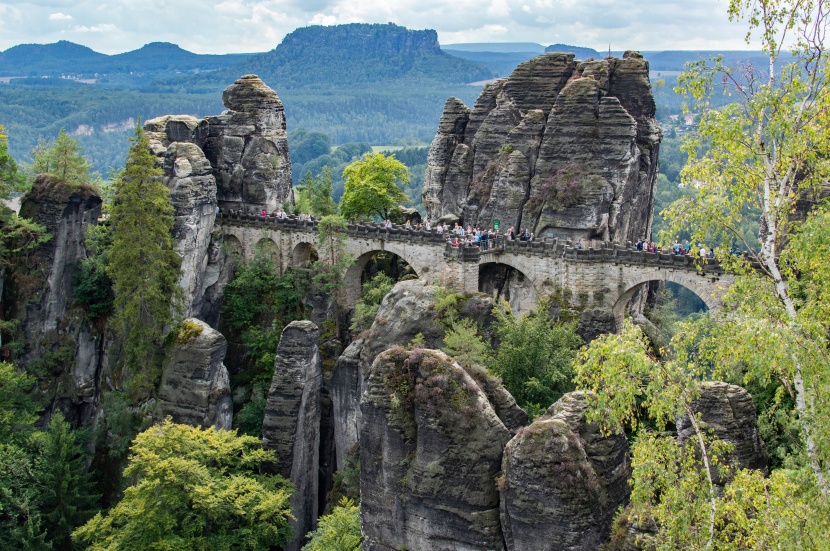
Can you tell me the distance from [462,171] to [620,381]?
3474 cm

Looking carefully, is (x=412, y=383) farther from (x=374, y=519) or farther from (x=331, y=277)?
(x=331, y=277)

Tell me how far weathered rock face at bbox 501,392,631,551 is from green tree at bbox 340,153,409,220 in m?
31.4

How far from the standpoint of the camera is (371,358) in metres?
35.3

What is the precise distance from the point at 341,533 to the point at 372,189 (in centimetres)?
2685

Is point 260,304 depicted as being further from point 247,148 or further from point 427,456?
point 427,456

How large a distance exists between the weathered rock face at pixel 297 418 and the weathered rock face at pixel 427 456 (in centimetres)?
1394

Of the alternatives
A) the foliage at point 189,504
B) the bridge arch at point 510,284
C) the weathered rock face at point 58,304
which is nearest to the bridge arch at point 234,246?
the weathered rock face at point 58,304

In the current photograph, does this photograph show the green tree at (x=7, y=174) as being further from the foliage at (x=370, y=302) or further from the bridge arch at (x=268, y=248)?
the foliage at (x=370, y=302)

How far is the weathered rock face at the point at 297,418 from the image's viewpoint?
3812 centimetres

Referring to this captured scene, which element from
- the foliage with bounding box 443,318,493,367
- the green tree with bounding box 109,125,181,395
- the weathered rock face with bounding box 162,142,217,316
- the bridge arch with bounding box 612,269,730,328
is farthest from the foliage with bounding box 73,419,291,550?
the bridge arch with bounding box 612,269,730,328

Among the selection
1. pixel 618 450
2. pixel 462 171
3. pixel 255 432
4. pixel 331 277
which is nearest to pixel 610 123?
pixel 462 171

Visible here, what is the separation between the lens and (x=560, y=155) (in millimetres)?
44938

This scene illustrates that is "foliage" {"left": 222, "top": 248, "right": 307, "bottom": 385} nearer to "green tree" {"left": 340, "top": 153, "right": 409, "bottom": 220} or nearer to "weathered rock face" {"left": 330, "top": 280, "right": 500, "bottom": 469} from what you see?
"green tree" {"left": 340, "top": 153, "right": 409, "bottom": 220}

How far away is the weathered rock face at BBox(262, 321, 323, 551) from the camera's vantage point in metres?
38.1
